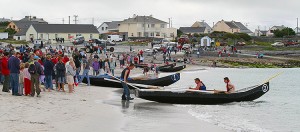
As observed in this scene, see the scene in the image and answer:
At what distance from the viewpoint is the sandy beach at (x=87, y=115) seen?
48.2ft

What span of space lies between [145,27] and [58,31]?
2456cm

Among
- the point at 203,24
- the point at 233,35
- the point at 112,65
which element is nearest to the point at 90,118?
the point at 112,65

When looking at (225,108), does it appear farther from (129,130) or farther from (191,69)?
(191,69)

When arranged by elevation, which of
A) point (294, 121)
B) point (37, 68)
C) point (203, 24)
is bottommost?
point (294, 121)

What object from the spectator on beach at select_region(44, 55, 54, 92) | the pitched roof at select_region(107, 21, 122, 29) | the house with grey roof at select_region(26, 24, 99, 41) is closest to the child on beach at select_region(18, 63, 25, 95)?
the spectator on beach at select_region(44, 55, 54, 92)

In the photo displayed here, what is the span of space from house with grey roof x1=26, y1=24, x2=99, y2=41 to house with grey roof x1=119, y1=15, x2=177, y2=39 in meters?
14.6

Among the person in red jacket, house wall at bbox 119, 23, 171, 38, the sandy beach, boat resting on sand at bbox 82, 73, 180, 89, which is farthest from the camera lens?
house wall at bbox 119, 23, 171, 38

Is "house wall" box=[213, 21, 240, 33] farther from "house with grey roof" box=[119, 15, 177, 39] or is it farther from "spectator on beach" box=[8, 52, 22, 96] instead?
"spectator on beach" box=[8, 52, 22, 96]

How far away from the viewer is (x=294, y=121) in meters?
21.8

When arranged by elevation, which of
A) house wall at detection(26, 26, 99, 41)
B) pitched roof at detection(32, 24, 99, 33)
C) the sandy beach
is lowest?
the sandy beach

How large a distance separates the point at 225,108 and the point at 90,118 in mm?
8813

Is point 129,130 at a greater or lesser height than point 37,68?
lesser

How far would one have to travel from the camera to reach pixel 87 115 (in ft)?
56.9

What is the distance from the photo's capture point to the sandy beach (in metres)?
14.7
